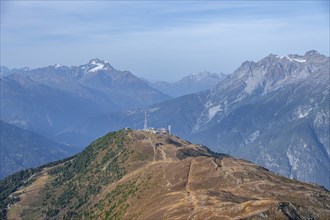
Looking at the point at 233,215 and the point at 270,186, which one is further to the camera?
the point at 270,186

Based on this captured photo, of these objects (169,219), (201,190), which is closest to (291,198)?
(201,190)

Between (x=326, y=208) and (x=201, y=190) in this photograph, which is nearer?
(x=326, y=208)

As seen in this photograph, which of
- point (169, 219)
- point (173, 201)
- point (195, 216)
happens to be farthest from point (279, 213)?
point (173, 201)

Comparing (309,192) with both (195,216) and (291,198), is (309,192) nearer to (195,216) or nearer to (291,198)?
(291,198)

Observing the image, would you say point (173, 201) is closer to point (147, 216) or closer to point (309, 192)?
point (147, 216)

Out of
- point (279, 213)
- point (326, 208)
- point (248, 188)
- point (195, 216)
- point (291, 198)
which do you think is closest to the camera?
point (279, 213)

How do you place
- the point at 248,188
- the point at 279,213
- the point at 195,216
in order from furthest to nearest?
the point at 248,188
the point at 195,216
the point at 279,213

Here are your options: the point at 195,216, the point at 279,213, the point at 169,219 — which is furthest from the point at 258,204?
the point at 169,219

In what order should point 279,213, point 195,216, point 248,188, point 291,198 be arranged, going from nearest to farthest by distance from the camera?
point 279,213 < point 195,216 < point 291,198 < point 248,188

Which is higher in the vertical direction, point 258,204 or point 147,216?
point 258,204
